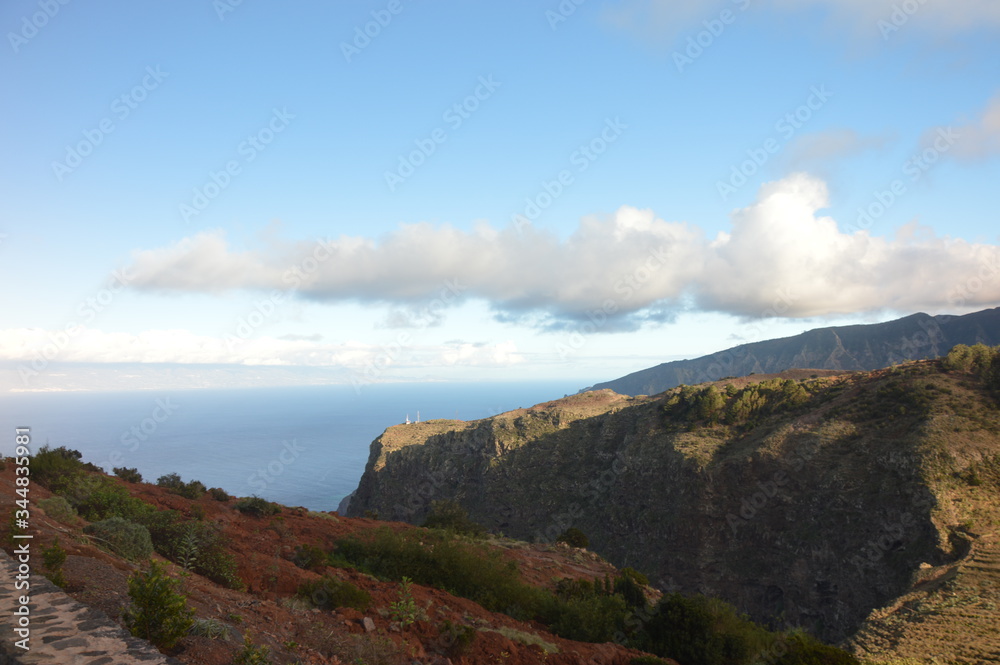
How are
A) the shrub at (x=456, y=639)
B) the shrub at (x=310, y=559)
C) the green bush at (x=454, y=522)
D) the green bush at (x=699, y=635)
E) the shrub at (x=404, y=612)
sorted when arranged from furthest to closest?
the green bush at (x=454, y=522), the shrub at (x=310, y=559), the green bush at (x=699, y=635), the shrub at (x=404, y=612), the shrub at (x=456, y=639)

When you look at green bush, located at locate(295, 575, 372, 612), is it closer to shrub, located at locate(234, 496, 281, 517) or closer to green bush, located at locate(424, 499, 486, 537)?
shrub, located at locate(234, 496, 281, 517)

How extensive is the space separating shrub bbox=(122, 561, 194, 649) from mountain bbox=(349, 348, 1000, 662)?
1941 centimetres

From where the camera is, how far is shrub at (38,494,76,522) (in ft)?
38.0

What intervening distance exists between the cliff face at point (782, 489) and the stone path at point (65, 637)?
97.7 feet

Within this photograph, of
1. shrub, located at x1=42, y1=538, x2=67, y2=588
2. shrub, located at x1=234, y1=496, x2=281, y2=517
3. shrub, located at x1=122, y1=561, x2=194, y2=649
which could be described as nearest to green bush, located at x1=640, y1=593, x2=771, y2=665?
shrub, located at x1=122, y1=561, x2=194, y2=649

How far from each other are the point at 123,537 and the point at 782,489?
1536 inches

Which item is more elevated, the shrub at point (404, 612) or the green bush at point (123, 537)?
the green bush at point (123, 537)

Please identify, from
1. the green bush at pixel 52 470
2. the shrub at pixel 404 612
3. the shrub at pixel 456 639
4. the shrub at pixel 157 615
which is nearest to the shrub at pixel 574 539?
the shrub at pixel 404 612

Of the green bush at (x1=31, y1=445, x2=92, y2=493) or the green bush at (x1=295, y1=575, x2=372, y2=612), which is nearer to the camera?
the green bush at (x1=295, y1=575, x2=372, y2=612)

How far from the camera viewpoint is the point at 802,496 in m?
34.2

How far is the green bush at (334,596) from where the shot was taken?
376 inches

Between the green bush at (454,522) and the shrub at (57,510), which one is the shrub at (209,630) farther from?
the green bush at (454,522)

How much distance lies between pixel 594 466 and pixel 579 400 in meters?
21.2

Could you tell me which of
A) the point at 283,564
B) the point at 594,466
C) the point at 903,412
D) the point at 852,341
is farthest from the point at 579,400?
the point at 852,341
